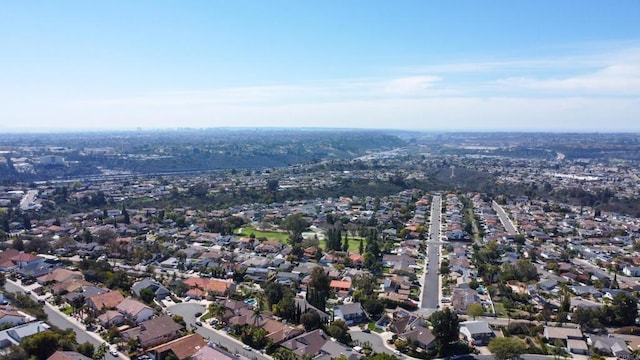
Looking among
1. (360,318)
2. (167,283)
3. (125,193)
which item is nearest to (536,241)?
(360,318)

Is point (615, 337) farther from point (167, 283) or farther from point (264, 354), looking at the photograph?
point (167, 283)

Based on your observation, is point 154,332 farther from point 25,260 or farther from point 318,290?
point 25,260

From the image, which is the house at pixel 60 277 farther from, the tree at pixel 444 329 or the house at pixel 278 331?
the tree at pixel 444 329

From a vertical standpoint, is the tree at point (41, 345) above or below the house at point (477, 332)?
above

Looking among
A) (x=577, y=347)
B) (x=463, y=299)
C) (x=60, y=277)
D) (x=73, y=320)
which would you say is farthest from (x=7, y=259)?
(x=577, y=347)

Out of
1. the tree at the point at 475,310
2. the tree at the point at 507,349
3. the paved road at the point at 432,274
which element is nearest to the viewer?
the tree at the point at 507,349

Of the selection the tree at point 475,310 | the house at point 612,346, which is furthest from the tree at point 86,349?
the house at point 612,346
